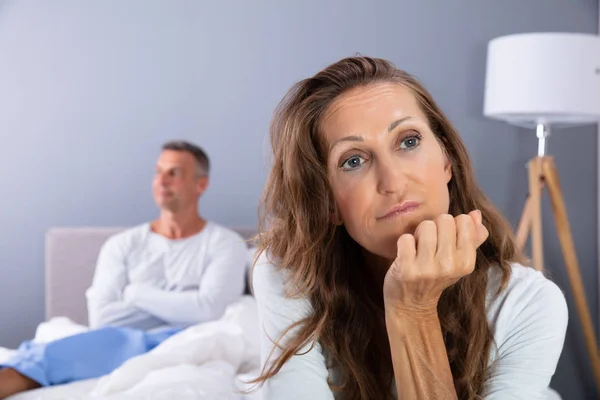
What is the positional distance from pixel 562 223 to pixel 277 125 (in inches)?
81.8

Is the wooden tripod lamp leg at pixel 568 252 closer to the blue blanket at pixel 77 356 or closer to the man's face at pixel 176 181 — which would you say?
the man's face at pixel 176 181

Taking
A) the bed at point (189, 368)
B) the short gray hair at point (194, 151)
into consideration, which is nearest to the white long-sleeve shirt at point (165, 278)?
the bed at point (189, 368)

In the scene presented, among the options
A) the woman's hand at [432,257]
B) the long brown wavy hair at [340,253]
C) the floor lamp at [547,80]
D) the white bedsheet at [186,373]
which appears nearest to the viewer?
the woman's hand at [432,257]

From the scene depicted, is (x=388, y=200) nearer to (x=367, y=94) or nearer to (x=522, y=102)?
(x=367, y=94)

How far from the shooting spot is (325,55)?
3.63 metres

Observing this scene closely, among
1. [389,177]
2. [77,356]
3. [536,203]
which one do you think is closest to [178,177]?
[77,356]

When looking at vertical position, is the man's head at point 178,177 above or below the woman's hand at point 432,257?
below

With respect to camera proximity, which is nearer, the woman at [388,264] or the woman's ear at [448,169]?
the woman at [388,264]

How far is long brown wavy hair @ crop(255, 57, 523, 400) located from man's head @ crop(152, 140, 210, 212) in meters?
1.89

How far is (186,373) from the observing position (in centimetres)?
192

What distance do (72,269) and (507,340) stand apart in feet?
8.52

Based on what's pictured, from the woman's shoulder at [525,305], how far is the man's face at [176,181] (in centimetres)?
212

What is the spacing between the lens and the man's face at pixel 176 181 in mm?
3219

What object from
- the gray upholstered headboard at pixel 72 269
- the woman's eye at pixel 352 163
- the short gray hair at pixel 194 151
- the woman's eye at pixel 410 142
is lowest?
the gray upholstered headboard at pixel 72 269
